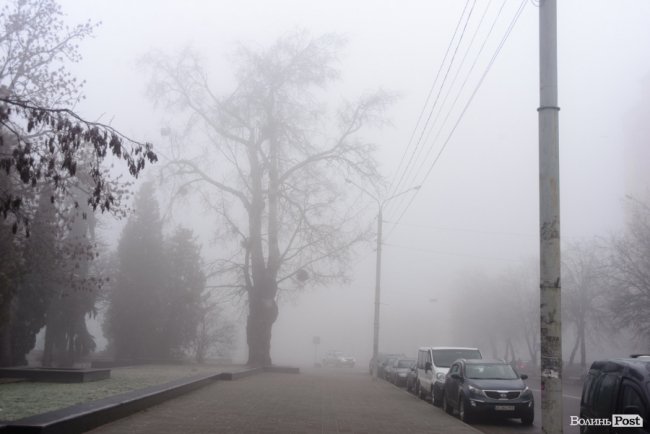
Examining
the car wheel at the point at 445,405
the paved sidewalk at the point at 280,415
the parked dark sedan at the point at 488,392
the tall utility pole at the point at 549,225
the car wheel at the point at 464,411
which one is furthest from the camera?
the car wheel at the point at 445,405

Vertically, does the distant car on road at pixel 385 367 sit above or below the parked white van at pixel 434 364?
below

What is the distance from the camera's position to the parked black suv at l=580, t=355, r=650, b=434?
7.87 m

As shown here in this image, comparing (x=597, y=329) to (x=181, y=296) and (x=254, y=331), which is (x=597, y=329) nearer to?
(x=254, y=331)

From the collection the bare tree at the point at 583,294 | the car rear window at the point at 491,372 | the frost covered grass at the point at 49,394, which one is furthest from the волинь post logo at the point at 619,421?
the bare tree at the point at 583,294

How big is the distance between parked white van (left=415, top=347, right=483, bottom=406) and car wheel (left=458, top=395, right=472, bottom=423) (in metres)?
4.12

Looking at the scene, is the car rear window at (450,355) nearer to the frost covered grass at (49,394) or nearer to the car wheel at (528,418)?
the car wheel at (528,418)

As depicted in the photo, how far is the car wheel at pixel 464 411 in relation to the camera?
1725cm

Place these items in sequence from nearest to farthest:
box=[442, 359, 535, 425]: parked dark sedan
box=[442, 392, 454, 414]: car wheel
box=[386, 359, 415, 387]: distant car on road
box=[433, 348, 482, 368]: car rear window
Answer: box=[442, 359, 535, 425]: parked dark sedan
box=[442, 392, 454, 414]: car wheel
box=[433, 348, 482, 368]: car rear window
box=[386, 359, 415, 387]: distant car on road

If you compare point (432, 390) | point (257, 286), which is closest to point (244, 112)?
point (257, 286)

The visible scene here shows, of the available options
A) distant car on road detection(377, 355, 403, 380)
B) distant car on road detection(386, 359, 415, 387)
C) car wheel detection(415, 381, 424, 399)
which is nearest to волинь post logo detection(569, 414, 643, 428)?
car wheel detection(415, 381, 424, 399)

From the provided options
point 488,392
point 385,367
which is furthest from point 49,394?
point 385,367

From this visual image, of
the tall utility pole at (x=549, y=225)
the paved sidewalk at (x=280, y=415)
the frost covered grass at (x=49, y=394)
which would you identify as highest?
the tall utility pole at (x=549, y=225)

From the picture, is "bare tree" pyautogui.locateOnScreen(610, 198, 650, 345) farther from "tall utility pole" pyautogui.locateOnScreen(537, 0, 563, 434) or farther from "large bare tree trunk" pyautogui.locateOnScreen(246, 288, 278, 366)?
"tall utility pole" pyautogui.locateOnScreen(537, 0, 563, 434)

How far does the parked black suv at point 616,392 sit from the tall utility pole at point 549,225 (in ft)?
1.96
